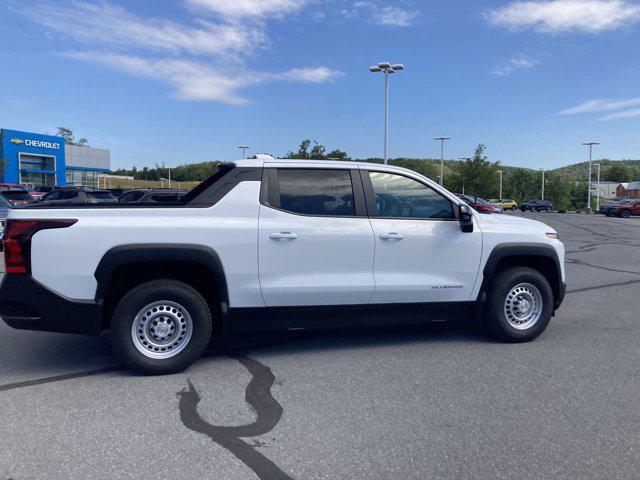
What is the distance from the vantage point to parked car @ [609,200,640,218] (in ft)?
150

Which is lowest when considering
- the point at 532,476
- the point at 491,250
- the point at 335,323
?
the point at 532,476

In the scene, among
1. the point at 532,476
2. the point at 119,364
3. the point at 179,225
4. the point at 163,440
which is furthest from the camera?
the point at 119,364

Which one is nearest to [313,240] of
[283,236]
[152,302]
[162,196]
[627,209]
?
[283,236]

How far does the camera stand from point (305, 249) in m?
4.78

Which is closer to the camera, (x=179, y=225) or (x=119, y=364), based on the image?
(x=179, y=225)

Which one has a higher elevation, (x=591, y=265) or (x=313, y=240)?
(x=313, y=240)

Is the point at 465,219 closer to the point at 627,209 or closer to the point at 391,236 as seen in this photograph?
the point at 391,236

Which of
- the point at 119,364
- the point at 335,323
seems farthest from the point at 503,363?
the point at 119,364

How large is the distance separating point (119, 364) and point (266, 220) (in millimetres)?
1872

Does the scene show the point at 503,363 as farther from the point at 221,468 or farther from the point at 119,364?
the point at 119,364

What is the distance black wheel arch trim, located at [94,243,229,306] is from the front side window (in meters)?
1.64

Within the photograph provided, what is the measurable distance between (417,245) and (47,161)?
2506 inches

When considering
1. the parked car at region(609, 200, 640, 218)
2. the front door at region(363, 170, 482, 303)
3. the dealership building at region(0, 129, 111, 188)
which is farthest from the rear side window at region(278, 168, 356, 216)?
the dealership building at region(0, 129, 111, 188)

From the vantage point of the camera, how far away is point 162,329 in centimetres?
460
